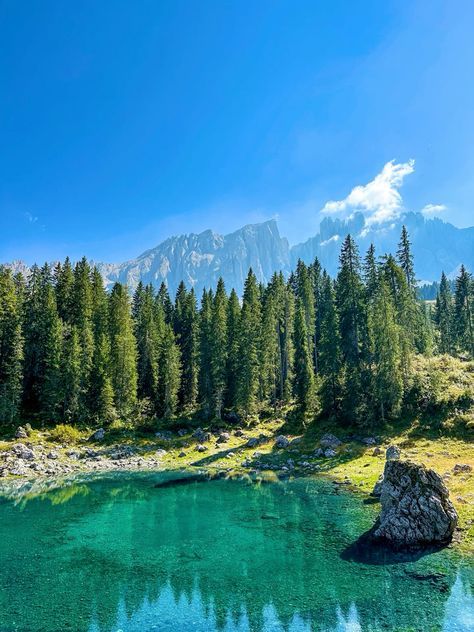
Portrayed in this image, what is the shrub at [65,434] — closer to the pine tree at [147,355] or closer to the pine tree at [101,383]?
the pine tree at [101,383]

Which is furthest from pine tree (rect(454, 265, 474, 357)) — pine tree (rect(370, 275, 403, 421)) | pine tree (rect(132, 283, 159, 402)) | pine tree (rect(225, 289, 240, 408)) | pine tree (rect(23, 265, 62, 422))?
pine tree (rect(23, 265, 62, 422))

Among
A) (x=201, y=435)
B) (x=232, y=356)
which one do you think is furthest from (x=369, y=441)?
(x=232, y=356)

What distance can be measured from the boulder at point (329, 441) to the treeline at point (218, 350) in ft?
16.4

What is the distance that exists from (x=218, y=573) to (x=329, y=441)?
34.1 meters

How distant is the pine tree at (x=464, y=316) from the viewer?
87.7 m

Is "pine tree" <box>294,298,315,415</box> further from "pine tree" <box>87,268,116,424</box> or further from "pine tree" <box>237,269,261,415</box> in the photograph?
"pine tree" <box>87,268,116,424</box>

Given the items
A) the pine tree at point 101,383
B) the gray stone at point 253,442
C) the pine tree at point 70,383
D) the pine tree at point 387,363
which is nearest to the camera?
the pine tree at point 387,363

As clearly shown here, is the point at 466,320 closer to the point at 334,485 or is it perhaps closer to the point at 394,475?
the point at 334,485

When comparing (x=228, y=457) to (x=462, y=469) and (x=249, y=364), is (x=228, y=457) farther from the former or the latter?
(x=462, y=469)

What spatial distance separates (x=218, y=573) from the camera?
941 inches

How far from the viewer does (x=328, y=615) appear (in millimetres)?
18969

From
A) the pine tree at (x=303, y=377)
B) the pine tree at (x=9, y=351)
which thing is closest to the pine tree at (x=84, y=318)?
the pine tree at (x=9, y=351)

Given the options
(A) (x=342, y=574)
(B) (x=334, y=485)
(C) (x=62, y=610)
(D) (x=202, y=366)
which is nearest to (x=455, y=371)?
(B) (x=334, y=485)

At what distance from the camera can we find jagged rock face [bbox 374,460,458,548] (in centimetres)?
2603
